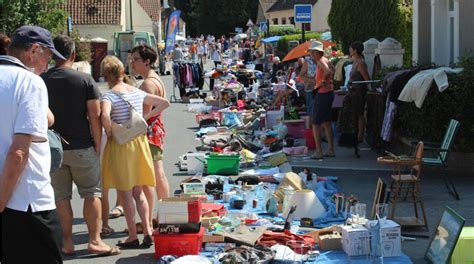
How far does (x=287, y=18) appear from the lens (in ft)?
269

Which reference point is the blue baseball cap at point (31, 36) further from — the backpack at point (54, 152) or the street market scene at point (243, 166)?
the backpack at point (54, 152)

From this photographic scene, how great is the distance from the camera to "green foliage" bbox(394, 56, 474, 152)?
36.5ft

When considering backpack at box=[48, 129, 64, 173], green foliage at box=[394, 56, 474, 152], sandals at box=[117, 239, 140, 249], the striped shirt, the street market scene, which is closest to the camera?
the street market scene

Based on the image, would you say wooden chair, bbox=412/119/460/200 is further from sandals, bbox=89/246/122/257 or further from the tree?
the tree

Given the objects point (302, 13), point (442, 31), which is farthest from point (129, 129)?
point (302, 13)

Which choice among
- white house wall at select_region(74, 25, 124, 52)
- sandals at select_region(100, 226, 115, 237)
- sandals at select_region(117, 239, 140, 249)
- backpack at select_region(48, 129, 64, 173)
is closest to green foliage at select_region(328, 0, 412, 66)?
sandals at select_region(100, 226, 115, 237)

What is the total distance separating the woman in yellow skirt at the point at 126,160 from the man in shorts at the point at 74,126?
30 centimetres

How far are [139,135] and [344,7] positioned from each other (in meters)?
15.7

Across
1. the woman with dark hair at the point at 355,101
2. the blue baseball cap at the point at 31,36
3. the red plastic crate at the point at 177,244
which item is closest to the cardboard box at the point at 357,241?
the red plastic crate at the point at 177,244

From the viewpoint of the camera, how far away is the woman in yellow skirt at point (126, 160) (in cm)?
779

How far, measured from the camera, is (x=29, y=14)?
26625mm

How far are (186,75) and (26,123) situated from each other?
2299 cm

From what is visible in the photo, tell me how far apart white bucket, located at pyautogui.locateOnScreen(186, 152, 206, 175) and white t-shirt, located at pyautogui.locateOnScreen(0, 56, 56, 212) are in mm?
8139

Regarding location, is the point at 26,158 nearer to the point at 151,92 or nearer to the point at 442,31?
the point at 151,92
